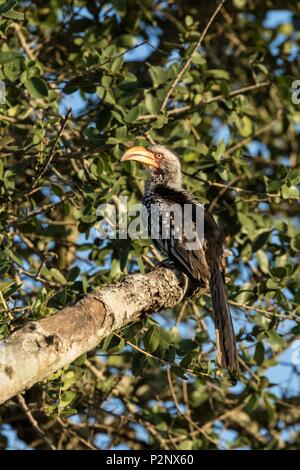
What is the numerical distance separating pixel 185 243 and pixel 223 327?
59cm

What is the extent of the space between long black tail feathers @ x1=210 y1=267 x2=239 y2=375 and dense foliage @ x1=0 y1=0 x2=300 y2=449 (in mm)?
166

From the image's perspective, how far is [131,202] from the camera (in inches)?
194

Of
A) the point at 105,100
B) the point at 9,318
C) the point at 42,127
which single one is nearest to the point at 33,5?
the point at 105,100

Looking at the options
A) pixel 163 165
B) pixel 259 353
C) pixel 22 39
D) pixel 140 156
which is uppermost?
pixel 22 39

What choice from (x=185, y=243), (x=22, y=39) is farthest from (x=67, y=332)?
(x=22, y=39)

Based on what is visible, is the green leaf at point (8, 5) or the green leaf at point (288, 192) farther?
the green leaf at point (288, 192)

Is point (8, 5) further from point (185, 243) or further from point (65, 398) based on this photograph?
point (65, 398)

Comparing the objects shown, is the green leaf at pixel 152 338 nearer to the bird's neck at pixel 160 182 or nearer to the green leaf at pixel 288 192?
the green leaf at pixel 288 192

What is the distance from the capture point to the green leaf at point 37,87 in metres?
4.52

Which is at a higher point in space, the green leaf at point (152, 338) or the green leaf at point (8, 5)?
the green leaf at point (8, 5)

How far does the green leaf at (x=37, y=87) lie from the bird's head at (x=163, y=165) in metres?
0.90

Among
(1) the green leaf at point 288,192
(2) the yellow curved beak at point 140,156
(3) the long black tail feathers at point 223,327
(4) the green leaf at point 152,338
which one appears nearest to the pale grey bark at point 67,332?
(4) the green leaf at point 152,338

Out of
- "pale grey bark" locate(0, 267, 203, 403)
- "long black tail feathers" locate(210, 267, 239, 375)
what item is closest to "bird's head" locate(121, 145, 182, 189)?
"long black tail feathers" locate(210, 267, 239, 375)

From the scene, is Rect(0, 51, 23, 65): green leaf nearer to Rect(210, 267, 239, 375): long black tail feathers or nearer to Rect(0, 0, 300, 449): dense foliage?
Rect(0, 0, 300, 449): dense foliage
